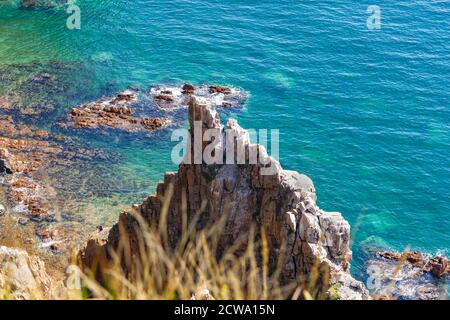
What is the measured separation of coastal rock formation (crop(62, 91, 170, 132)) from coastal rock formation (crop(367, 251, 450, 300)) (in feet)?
98.9

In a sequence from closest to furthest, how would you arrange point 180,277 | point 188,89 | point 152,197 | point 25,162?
point 180,277, point 152,197, point 25,162, point 188,89

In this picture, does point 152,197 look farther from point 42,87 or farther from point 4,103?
point 42,87

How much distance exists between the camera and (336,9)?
99.8 m

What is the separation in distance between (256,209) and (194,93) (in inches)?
1620

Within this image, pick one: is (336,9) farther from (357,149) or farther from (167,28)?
(357,149)

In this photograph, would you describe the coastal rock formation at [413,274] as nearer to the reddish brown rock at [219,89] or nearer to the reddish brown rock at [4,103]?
the reddish brown rock at [219,89]

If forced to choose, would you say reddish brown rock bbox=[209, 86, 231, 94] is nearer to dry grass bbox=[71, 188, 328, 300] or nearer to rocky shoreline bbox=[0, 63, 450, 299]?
rocky shoreline bbox=[0, 63, 450, 299]

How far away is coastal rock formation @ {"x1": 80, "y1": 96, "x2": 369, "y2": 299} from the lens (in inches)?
1528

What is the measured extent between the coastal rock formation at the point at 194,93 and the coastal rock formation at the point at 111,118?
3690 mm

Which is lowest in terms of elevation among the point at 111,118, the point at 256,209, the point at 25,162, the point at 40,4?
the point at 25,162

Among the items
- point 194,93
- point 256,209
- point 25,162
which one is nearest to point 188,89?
point 194,93

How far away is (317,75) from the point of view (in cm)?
8575
